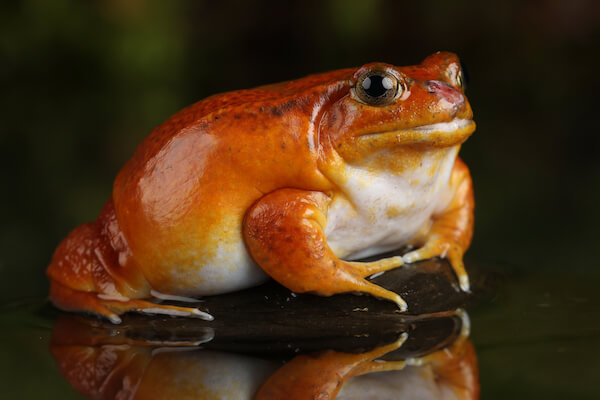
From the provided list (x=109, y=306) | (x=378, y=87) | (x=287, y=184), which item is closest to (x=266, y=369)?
(x=287, y=184)

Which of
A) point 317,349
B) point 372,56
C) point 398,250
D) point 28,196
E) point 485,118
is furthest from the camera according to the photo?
point 372,56

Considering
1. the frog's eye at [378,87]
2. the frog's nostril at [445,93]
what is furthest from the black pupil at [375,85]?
the frog's nostril at [445,93]

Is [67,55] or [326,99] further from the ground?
[326,99]

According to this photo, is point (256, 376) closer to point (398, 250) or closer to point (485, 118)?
point (398, 250)

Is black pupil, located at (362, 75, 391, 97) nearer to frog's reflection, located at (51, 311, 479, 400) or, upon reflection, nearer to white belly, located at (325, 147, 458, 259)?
white belly, located at (325, 147, 458, 259)

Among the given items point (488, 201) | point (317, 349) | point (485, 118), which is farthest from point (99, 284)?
point (485, 118)
